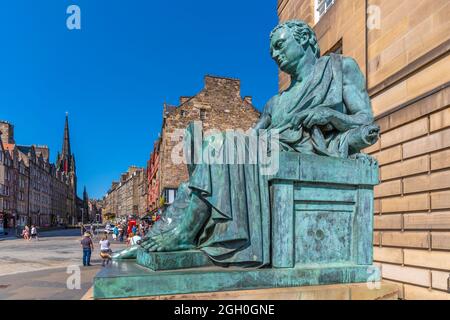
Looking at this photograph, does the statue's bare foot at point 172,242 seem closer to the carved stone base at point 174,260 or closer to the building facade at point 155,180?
the carved stone base at point 174,260

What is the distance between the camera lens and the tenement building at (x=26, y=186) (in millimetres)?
63188

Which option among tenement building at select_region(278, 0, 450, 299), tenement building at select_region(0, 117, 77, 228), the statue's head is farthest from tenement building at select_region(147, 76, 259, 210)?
tenement building at select_region(0, 117, 77, 228)

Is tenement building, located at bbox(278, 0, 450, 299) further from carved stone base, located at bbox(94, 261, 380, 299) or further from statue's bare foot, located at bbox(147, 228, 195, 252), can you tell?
statue's bare foot, located at bbox(147, 228, 195, 252)

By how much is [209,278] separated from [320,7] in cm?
1573

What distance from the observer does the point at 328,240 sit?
312 cm

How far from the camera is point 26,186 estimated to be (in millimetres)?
74938

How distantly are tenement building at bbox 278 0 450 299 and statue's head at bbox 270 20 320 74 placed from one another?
5459 millimetres

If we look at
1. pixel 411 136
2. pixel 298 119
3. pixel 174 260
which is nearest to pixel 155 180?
pixel 411 136

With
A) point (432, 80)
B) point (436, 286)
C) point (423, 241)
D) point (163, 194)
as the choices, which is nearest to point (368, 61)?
point (432, 80)

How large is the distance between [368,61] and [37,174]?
86.8 meters

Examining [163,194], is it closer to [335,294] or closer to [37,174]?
[335,294]

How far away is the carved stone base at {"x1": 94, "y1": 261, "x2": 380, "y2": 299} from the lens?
253 cm

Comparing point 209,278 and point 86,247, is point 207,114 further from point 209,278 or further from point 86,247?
point 209,278

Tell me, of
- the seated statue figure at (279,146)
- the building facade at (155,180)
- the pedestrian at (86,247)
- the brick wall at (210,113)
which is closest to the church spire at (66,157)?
the building facade at (155,180)
